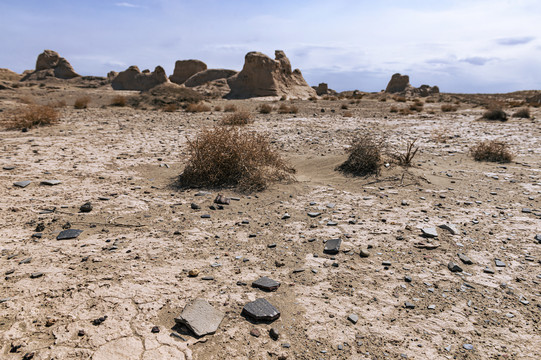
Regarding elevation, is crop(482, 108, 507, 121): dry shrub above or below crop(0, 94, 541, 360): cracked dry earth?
above

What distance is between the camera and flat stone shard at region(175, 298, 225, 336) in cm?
207

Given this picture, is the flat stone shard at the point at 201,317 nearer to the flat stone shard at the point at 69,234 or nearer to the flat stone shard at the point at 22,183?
the flat stone shard at the point at 69,234

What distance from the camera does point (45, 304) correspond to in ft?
7.34

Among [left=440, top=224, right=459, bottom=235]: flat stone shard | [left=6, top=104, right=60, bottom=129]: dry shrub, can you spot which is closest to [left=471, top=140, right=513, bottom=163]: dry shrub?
[left=440, top=224, right=459, bottom=235]: flat stone shard

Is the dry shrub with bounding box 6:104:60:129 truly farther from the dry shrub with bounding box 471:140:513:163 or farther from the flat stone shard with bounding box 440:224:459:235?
the dry shrub with bounding box 471:140:513:163

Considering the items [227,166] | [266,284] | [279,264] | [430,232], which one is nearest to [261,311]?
[266,284]

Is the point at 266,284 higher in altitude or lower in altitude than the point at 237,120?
lower

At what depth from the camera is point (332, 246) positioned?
10.4ft

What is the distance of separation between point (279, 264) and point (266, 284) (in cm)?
35

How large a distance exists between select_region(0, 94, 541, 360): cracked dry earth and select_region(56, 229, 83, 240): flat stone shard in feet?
0.22

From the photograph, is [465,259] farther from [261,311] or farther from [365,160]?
[365,160]

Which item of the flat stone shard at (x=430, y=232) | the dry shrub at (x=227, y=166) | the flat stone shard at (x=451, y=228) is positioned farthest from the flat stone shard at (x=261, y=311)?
the dry shrub at (x=227, y=166)

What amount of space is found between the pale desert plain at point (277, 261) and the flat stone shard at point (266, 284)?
0.10ft

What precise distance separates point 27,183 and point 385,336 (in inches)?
185
